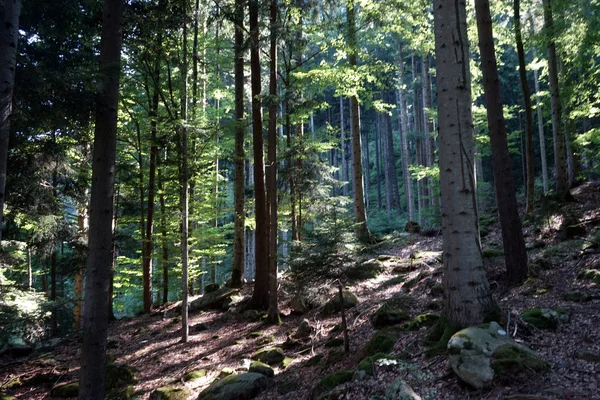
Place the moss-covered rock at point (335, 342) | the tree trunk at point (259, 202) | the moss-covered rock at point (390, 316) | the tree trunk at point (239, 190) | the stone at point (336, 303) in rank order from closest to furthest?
1. the moss-covered rock at point (390, 316)
2. the moss-covered rock at point (335, 342)
3. the stone at point (336, 303)
4. the tree trunk at point (259, 202)
5. the tree trunk at point (239, 190)

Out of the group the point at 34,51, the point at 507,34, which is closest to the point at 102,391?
the point at 34,51

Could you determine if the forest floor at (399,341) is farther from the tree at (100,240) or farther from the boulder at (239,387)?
the tree at (100,240)

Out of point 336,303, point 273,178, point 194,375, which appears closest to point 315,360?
point 194,375

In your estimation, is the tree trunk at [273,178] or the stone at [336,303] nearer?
the stone at [336,303]

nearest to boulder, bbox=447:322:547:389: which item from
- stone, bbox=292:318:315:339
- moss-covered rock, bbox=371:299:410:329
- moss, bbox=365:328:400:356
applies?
moss, bbox=365:328:400:356

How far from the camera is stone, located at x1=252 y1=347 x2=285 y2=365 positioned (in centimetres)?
702

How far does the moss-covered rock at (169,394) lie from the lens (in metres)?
6.32

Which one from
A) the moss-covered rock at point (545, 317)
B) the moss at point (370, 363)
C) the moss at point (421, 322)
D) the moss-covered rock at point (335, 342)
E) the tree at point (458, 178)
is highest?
the tree at point (458, 178)

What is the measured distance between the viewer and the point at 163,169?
1524cm

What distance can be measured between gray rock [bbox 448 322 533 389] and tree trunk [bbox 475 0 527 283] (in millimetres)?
3523

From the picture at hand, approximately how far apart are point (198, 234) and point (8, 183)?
8.84m

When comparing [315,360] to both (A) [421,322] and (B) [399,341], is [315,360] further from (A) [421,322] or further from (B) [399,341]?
(A) [421,322]

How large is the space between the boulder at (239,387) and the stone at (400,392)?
280 centimetres

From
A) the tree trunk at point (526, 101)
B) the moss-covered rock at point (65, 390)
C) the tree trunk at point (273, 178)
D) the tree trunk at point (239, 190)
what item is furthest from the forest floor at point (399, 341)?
the tree trunk at point (526, 101)
